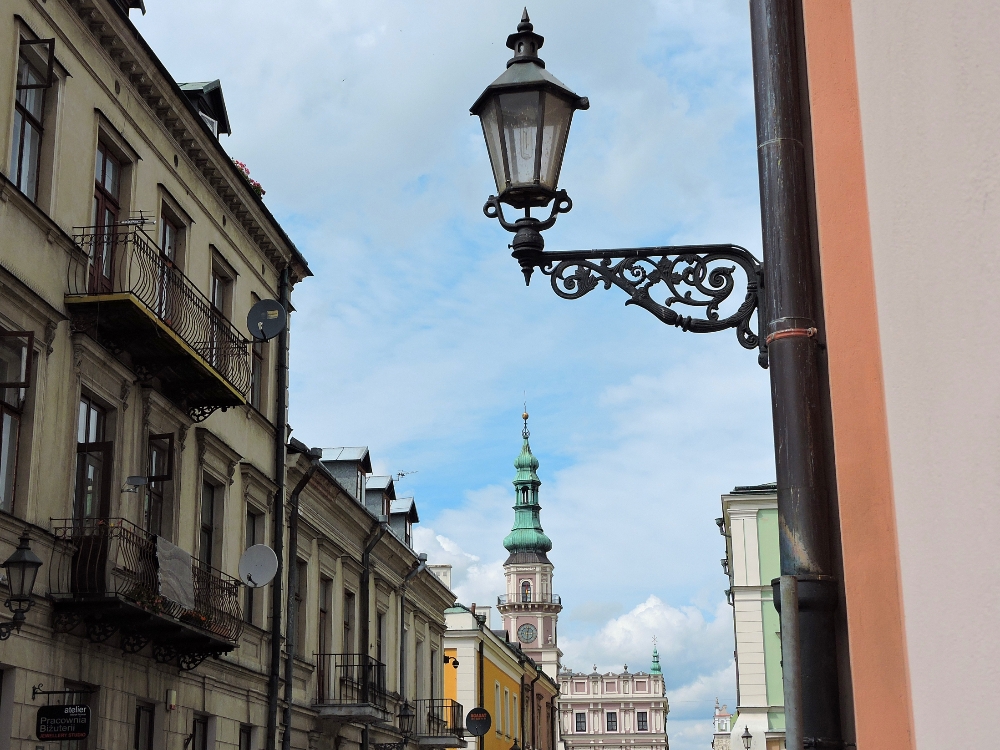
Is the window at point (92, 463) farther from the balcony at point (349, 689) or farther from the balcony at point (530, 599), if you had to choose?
the balcony at point (530, 599)

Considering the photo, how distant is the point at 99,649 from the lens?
47.9 ft

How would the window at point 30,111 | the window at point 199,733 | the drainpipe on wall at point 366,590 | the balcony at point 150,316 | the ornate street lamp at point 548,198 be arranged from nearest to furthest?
1. the ornate street lamp at point 548,198
2. the window at point 30,111
3. the balcony at point 150,316
4. the window at point 199,733
5. the drainpipe on wall at point 366,590

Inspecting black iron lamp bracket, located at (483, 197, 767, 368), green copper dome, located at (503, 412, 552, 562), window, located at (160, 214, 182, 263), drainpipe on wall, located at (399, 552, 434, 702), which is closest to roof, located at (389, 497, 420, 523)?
drainpipe on wall, located at (399, 552, 434, 702)

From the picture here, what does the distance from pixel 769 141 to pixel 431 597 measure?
3261 cm

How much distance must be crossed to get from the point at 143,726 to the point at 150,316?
17.9 feet

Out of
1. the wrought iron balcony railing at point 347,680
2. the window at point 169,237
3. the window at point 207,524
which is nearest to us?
the window at point 169,237

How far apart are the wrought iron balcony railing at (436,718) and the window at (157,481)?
17325 mm

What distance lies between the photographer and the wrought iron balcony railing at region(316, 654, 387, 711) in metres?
24.5

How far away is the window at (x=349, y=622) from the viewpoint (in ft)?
87.6

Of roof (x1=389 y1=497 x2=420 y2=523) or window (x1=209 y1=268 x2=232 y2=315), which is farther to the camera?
roof (x1=389 y1=497 x2=420 y2=523)

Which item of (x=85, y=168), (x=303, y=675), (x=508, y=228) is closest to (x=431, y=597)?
(x=303, y=675)

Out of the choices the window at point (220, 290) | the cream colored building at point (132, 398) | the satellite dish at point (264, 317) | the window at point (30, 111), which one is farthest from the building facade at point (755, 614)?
the window at point (30, 111)

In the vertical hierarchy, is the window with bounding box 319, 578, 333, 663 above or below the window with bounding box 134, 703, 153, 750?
above

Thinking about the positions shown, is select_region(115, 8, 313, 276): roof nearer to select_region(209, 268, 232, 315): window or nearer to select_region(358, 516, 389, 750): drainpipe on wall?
select_region(209, 268, 232, 315): window
